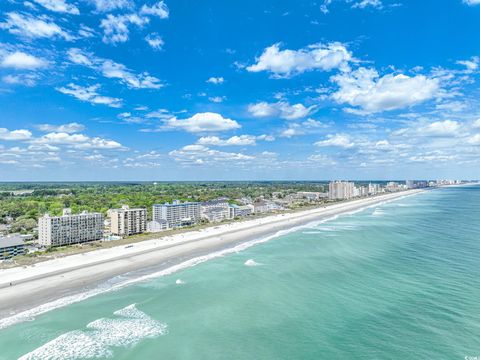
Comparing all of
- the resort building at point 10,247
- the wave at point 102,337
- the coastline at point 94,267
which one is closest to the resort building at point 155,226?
the coastline at point 94,267

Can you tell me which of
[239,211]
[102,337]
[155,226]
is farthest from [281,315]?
[239,211]

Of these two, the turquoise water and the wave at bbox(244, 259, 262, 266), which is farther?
the wave at bbox(244, 259, 262, 266)

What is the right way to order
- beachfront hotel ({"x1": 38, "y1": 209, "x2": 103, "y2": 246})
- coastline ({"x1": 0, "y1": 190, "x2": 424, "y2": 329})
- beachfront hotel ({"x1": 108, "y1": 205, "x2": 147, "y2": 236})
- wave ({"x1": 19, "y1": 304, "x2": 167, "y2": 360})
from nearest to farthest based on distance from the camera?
wave ({"x1": 19, "y1": 304, "x2": 167, "y2": 360})
coastline ({"x1": 0, "y1": 190, "x2": 424, "y2": 329})
beachfront hotel ({"x1": 38, "y1": 209, "x2": 103, "y2": 246})
beachfront hotel ({"x1": 108, "y1": 205, "x2": 147, "y2": 236})

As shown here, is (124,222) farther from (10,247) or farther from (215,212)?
(215,212)

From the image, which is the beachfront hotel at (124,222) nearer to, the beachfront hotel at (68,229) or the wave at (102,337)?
the beachfront hotel at (68,229)

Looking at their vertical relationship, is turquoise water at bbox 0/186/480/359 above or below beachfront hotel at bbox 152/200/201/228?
below

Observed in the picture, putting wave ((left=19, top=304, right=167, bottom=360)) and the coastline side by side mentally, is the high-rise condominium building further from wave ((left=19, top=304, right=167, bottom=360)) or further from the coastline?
wave ((left=19, top=304, right=167, bottom=360))

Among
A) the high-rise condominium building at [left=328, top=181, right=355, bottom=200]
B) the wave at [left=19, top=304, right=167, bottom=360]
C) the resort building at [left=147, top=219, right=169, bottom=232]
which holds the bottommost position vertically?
the wave at [left=19, top=304, right=167, bottom=360]

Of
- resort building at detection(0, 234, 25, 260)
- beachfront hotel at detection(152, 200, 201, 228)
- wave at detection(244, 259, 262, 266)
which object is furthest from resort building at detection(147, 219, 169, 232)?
wave at detection(244, 259, 262, 266)
